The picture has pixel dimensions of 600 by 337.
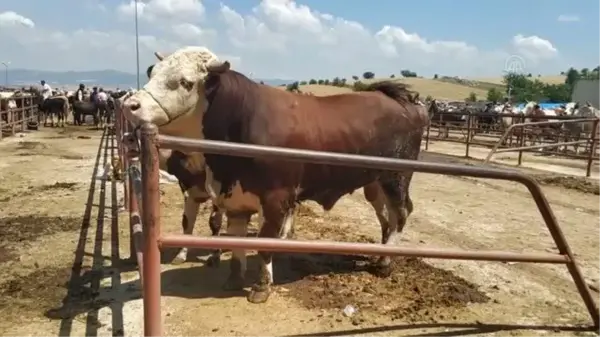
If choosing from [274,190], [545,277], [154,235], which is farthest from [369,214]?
[154,235]

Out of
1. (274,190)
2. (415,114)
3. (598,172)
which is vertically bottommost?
(598,172)

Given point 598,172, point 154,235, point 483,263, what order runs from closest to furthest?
point 154,235, point 483,263, point 598,172

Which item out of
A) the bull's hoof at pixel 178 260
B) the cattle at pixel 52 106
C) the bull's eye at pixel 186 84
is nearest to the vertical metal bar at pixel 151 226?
the bull's eye at pixel 186 84

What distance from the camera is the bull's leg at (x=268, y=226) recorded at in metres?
4.27

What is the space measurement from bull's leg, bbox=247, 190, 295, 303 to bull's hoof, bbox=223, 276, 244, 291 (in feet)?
0.88

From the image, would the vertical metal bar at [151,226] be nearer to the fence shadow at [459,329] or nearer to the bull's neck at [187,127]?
the fence shadow at [459,329]

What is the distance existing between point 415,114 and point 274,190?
1860 millimetres

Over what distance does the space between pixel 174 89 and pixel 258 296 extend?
1.60 metres

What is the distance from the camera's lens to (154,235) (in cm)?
234

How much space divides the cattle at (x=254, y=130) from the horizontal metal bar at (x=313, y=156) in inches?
37.5

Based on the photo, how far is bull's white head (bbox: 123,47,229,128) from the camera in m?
3.88

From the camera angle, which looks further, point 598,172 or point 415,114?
point 598,172

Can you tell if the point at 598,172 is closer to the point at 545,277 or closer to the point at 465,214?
the point at 465,214

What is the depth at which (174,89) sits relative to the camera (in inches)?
159
